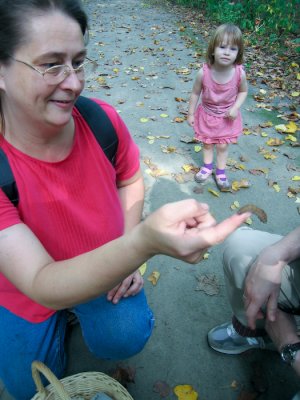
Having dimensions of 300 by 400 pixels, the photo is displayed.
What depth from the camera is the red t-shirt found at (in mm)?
1305

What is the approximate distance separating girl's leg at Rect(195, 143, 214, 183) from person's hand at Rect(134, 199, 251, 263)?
242 cm

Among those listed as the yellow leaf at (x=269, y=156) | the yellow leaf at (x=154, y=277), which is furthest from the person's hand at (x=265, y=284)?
the yellow leaf at (x=269, y=156)

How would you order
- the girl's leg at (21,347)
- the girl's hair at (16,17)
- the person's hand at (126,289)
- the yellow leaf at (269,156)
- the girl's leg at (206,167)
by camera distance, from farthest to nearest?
1. the yellow leaf at (269,156)
2. the girl's leg at (206,167)
3. the person's hand at (126,289)
4. the girl's leg at (21,347)
5. the girl's hair at (16,17)

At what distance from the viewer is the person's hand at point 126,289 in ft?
5.66

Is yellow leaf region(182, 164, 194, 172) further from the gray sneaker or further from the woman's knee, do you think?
the woman's knee

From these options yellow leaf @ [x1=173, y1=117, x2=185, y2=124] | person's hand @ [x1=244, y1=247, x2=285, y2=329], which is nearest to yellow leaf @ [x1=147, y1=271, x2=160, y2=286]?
person's hand @ [x1=244, y1=247, x2=285, y2=329]

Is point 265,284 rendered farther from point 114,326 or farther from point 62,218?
point 62,218

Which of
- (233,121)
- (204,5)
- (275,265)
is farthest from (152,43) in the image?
(275,265)

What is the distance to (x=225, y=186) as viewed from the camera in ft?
10.6

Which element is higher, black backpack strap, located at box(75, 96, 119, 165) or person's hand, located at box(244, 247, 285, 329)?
black backpack strap, located at box(75, 96, 119, 165)

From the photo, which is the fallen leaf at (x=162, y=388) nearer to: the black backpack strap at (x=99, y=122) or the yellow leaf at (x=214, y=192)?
the black backpack strap at (x=99, y=122)

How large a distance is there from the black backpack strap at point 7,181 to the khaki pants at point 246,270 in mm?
1122

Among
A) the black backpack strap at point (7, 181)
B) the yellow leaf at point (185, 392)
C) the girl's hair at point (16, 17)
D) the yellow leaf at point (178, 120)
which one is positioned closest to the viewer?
the girl's hair at point (16, 17)

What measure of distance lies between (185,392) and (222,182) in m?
1.95
